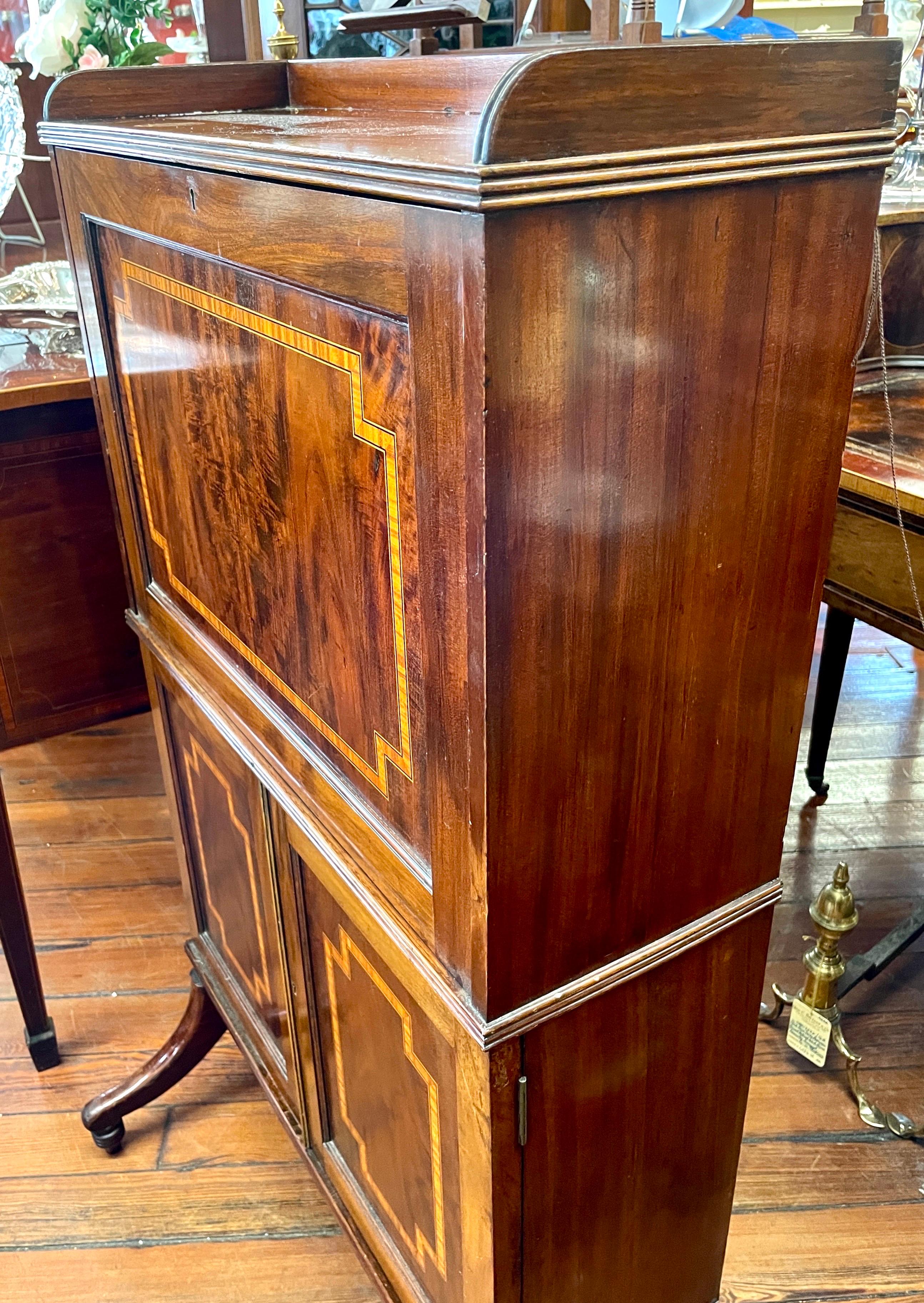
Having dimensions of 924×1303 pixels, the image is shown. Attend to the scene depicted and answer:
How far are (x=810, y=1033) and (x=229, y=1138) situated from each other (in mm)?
835

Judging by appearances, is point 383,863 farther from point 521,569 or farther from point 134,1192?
point 134,1192

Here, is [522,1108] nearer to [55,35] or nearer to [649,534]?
[649,534]

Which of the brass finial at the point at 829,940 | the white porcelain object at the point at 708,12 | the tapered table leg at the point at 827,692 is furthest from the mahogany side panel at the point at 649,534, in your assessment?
the tapered table leg at the point at 827,692

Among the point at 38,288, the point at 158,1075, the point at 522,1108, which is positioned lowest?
Result: the point at 158,1075

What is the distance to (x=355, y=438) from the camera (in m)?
0.68

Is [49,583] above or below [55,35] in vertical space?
below

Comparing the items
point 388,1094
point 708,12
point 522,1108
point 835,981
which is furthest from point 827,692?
point 522,1108

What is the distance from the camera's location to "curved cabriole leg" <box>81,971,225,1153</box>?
1.50 m

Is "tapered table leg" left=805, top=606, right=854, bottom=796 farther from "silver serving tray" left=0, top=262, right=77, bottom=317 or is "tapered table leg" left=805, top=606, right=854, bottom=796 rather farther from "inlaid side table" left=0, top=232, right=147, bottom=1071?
"silver serving tray" left=0, top=262, right=77, bottom=317

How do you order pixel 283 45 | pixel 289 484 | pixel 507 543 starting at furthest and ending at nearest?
pixel 283 45 → pixel 289 484 → pixel 507 543


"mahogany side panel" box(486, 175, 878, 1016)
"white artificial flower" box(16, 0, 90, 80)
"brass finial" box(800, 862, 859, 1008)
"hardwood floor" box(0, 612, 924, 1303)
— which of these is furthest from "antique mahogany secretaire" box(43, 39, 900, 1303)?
"white artificial flower" box(16, 0, 90, 80)

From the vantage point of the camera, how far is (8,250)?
108 inches

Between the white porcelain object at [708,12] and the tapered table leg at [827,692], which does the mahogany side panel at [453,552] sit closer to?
the white porcelain object at [708,12]

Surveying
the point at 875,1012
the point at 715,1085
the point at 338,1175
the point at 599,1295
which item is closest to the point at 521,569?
the point at 715,1085
